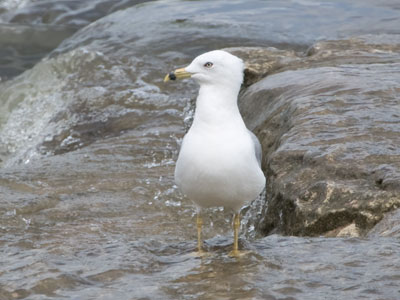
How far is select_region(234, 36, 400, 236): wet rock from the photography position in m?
5.52

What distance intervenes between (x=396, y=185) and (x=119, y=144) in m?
4.59

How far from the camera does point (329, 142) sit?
629cm

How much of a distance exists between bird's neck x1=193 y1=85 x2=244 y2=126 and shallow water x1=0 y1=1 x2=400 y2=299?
0.86 metres

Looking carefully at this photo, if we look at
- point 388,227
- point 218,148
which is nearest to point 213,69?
point 218,148

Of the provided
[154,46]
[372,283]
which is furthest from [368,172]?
[154,46]

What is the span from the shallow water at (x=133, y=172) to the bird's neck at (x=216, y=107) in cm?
86

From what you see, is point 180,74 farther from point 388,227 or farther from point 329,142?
point 329,142

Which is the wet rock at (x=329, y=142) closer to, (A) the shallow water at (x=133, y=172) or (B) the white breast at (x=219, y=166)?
(A) the shallow water at (x=133, y=172)

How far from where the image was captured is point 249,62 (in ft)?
32.4

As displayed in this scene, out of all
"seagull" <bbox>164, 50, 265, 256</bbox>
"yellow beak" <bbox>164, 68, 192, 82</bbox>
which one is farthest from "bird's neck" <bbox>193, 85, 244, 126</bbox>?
"yellow beak" <bbox>164, 68, 192, 82</bbox>

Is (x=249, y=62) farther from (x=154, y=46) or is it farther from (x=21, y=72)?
(x=21, y=72)

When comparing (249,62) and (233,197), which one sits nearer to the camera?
(233,197)

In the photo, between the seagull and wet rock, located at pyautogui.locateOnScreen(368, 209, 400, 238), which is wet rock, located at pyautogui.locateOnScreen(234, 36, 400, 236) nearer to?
wet rock, located at pyautogui.locateOnScreen(368, 209, 400, 238)

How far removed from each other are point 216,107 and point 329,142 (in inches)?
72.0
